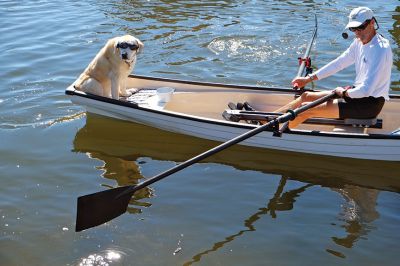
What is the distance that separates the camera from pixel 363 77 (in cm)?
671

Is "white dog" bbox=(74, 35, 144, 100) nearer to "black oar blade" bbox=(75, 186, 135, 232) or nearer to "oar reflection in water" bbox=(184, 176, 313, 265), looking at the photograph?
"black oar blade" bbox=(75, 186, 135, 232)

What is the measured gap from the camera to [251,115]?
741cm

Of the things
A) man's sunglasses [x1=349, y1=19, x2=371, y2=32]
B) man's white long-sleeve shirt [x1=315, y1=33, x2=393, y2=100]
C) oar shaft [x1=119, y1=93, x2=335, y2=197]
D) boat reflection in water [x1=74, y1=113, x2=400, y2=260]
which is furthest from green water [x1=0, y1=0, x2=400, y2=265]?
man's sunglasses [x1=349, y1=19, x2=371, y2=32]

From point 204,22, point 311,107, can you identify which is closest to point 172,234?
point 311,107

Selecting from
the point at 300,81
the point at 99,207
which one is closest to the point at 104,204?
the point at 99,207

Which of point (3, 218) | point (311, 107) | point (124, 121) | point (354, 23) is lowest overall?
point (3, 218)

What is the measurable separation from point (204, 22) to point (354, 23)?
7246 millimetres

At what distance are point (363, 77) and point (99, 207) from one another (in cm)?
349

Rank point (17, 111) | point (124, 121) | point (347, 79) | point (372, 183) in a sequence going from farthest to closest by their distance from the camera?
1. point (347, 79)
2. point (17, 111)
3. point (124, 121)
4. point (372, 183)

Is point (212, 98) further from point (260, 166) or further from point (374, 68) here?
point (374, 68)

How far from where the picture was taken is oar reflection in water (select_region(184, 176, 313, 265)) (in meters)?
5.75

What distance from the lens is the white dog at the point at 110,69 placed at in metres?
7.42

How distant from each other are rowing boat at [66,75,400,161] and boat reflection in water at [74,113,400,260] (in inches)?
8.4

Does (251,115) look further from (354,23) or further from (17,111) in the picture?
(17,111)
